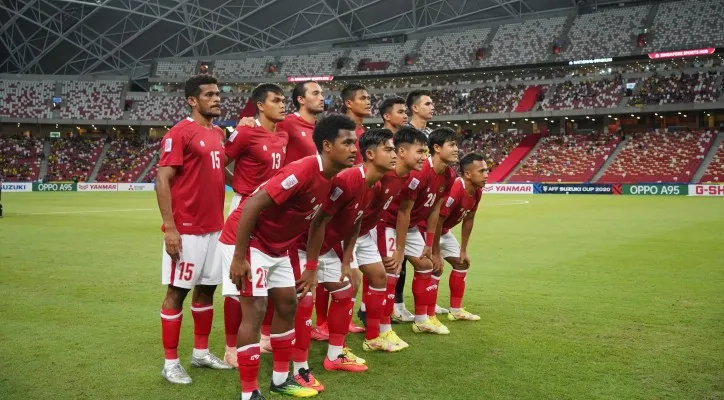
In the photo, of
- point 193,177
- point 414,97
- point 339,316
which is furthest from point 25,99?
point 339,316

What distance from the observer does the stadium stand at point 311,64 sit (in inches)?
2938

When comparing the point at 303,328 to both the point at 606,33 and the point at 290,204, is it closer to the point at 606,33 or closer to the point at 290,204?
the point at 290,204

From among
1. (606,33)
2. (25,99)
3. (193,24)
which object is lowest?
(25,99)

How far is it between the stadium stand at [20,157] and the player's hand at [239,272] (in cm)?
6782

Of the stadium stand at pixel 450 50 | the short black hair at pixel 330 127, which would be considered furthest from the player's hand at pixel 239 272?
the stadium stand at pixel 450 50

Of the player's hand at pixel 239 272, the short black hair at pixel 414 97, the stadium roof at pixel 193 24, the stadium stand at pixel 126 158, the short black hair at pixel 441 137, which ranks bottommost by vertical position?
the player's hand at pixel 239 272

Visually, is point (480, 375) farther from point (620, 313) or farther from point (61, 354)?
point (61, 354)

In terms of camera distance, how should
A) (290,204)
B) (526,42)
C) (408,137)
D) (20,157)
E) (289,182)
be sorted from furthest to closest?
1. (20,157)
2. (526,42)
3. (408,137)
4. (290,204)
5. (289,182)

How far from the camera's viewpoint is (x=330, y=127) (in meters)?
5.18

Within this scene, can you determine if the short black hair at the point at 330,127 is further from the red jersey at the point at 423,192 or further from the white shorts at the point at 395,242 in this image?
the white shorts at the point at 395,242

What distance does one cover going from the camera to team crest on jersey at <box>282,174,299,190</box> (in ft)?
16.1

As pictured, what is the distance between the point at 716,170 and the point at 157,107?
5824 centimetres

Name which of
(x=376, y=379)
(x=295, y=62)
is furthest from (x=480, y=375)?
(x=295, y=62)

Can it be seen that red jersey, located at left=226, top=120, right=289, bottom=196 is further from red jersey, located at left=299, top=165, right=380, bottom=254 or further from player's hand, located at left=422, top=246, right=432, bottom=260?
player's hand, located at left=422, top=246, right=432, bottom=260
